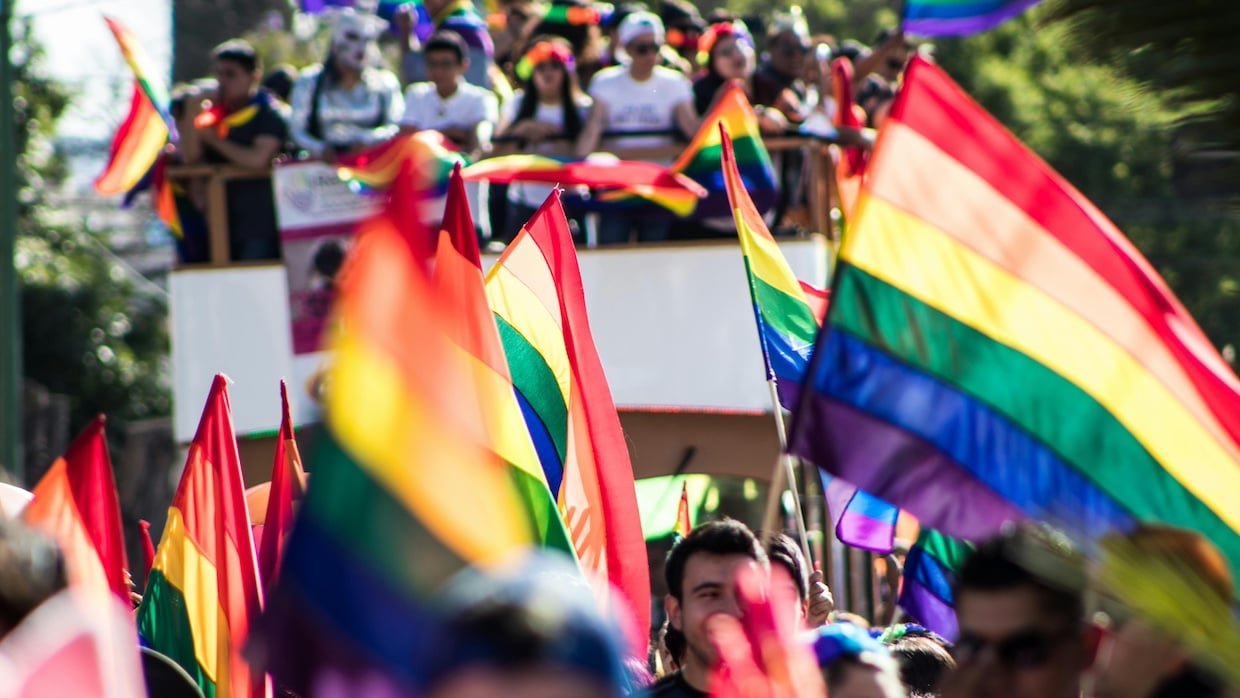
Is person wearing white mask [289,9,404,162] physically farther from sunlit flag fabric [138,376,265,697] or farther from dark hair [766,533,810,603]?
dark hair [766,533,810,603]

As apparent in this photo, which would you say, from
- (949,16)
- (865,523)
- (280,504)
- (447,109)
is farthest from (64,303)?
(949,16)

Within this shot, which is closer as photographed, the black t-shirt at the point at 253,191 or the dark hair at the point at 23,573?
the dark hair at the point at 23,573

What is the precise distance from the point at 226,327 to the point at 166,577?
26.2 feet

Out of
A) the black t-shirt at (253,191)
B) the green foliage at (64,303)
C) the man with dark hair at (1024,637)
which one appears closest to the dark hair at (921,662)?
the man with dark hair at (1024,637)

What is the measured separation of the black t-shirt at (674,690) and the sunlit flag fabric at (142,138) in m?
9.64

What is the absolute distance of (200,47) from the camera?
40438 mm

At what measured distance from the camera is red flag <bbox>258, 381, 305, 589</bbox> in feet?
18.4

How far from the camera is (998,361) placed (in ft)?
13.9

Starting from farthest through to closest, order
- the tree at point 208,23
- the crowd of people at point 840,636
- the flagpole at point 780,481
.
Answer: the tree at point 208,23
the flagpole at point 780,481
the crowd of people at point 840,636

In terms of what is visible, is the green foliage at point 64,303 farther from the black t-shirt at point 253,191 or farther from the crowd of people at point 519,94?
the crowd of people at point 519,94

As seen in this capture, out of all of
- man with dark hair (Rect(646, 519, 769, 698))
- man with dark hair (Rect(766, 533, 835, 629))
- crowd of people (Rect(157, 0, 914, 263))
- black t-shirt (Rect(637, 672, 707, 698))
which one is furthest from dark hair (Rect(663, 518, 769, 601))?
crowd of people (Rect(157, 0, 914, 263))

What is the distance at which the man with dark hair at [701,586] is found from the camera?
14.8ft

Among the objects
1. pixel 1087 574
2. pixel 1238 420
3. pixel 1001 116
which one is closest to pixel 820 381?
pixel 1238 420

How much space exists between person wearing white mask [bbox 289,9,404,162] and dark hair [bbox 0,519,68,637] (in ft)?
28.1
